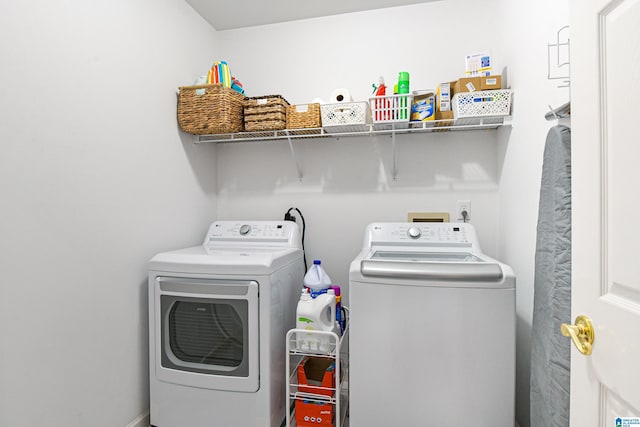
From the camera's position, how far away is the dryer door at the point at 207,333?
5.13 ft

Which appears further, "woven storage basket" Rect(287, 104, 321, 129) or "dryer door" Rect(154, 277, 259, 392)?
"woven storage basket" Rect(287, 104, 321, 129)

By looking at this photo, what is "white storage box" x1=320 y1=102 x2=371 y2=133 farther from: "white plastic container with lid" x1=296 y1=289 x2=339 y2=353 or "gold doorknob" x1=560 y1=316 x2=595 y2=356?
"gold doorknob" x1=560 y1=316 x2=595 y2=356

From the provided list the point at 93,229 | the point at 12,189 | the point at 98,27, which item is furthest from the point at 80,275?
the point at 98,27

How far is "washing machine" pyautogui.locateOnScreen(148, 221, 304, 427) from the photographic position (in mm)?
1561

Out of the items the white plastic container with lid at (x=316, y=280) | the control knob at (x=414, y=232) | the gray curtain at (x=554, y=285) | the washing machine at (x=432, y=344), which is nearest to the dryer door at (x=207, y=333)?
the white plastic container with lid at (x=316, y=280)

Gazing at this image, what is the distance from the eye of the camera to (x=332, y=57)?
7.52ft

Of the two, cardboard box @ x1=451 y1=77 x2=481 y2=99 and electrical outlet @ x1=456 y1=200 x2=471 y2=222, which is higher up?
cardboard box @ x1=451 y1=77 x2=481 y2=99

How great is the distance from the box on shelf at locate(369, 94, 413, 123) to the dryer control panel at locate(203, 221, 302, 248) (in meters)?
0.83

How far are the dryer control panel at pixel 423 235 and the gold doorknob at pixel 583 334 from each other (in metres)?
1.10

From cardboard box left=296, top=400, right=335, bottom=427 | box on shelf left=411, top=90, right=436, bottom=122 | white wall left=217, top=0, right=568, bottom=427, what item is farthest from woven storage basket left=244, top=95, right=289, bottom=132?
cardboard box left=296, top=400, right=335, bottom=427

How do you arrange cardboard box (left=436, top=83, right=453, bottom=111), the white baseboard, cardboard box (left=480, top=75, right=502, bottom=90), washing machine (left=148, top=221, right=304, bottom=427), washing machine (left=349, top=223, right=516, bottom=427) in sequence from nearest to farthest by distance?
washing machine (left=349, top=223, right=516, bottom=427) → washing machine (left=148, top=221, right=304, bottom=427) → the white baseboard → cardboard box (left=480, top=75, right=502, bottom=90) → cardboard box (left=436, top=83, right=453, bottom=111)

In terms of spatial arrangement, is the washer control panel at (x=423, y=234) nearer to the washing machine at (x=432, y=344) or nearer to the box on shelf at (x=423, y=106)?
the washing machine at (x=432, y=344)

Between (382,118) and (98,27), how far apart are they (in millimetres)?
1440

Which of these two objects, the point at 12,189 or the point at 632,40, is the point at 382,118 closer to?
the point at 632,40
